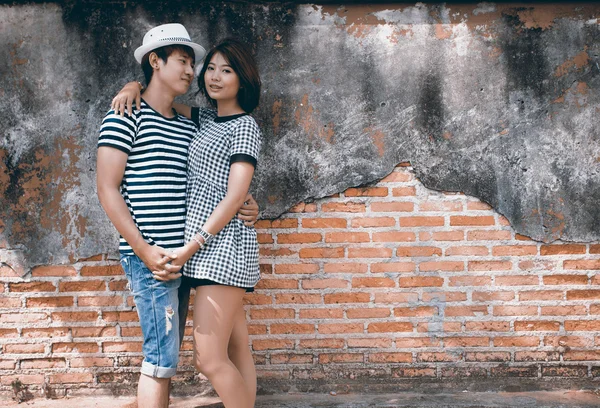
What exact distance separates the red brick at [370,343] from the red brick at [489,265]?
69 centimetres

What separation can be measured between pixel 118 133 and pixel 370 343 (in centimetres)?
199

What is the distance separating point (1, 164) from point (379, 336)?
2.53 m

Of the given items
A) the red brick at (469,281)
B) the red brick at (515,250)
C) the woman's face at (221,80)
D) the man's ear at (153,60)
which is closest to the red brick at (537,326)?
the red brick at (469,281)

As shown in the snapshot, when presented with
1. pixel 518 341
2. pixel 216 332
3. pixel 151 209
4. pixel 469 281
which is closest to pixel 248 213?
pixel 151 209

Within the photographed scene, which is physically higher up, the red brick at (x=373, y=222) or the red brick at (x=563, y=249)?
the red brick at (x=373, y=222)

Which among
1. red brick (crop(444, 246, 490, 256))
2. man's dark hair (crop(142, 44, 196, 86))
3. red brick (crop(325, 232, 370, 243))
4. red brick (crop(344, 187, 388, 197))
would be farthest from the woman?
red brick (crop(444, 246, 490, 256))

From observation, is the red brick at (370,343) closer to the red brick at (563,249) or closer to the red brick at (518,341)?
the red brick at (518,341)

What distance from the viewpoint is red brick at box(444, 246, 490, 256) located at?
10.9ft

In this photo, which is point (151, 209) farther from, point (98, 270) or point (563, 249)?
point (563, 249)

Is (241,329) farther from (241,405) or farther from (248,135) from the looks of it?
(248,135)

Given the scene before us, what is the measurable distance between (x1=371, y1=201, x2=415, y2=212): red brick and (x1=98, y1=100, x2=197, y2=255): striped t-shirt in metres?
1.28

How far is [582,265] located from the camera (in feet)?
10.9

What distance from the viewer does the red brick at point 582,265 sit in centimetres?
332

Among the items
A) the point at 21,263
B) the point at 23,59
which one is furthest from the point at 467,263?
the point at 23,59
